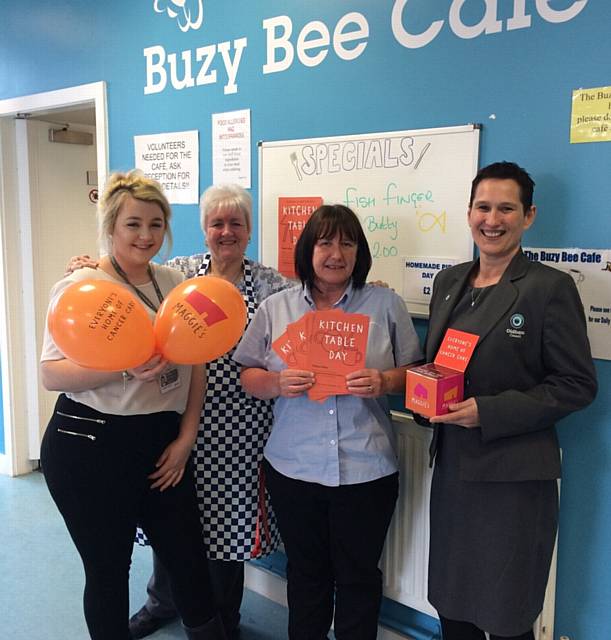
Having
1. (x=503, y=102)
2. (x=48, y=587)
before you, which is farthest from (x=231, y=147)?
(x=48, y=587)

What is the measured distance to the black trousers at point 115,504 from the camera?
5.32ft

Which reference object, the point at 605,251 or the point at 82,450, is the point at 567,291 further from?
the point at 82,450

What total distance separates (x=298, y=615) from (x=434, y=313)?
3.35 feet

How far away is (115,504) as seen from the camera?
165 centimetres

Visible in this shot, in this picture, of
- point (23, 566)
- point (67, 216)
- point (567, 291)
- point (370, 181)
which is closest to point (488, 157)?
point (370, 181)

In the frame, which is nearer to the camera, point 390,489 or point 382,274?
point 390,489

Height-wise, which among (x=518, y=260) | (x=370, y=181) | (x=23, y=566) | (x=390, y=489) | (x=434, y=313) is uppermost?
(x=370, y=181)

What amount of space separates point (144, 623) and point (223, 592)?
14.0 inches

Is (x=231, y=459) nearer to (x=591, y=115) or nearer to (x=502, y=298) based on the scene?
(x=502, y=298)

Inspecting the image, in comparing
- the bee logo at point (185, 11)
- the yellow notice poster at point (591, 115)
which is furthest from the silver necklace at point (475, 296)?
the bee logo at point (185, 11)

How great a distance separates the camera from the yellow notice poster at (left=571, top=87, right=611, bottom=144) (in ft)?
5.22

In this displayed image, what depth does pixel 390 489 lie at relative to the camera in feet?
5.93

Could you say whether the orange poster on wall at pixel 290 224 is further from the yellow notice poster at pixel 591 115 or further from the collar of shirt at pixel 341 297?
the yellow notice poster at pixel 591 115

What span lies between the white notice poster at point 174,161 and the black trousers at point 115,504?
125cm
